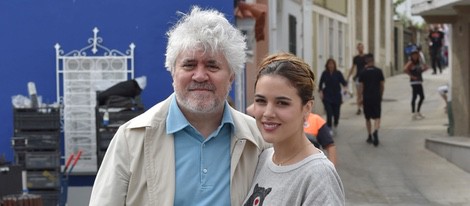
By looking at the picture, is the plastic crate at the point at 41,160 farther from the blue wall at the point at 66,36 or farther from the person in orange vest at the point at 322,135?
the person in orange vest at the point at 322,135

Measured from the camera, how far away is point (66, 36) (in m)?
12.8

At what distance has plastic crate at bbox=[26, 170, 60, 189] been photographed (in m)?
11.5

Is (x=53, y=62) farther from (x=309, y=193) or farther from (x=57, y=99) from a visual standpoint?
(x=309, y=193)

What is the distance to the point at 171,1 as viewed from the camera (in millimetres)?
12727

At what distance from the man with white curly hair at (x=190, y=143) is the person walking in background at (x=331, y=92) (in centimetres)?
1674

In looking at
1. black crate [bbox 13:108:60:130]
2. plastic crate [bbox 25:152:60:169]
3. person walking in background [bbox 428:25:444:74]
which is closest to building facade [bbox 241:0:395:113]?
person walking in background [bbox 428:25:444:74]

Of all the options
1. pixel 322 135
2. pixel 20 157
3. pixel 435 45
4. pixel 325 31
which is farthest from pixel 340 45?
pixel 322 135

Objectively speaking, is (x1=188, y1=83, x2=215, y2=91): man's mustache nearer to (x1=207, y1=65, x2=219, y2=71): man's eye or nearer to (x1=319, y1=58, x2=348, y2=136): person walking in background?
(x1=207, y1=65, x2=219, y2=71): man's eye

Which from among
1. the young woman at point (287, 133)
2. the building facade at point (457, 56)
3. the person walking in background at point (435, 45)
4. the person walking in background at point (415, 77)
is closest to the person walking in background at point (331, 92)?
the building facade at point (457, 56)

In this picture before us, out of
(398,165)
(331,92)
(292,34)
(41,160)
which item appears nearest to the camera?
(41,160)

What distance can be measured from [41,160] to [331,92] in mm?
→ 10102

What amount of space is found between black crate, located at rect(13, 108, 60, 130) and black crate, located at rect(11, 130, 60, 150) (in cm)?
6

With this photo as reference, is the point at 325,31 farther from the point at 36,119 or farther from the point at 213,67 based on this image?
the point at 213,67

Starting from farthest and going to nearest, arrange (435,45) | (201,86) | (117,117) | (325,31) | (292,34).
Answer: (435,45) < (325,31) < (292,34) < (117,117) < (201,86)
